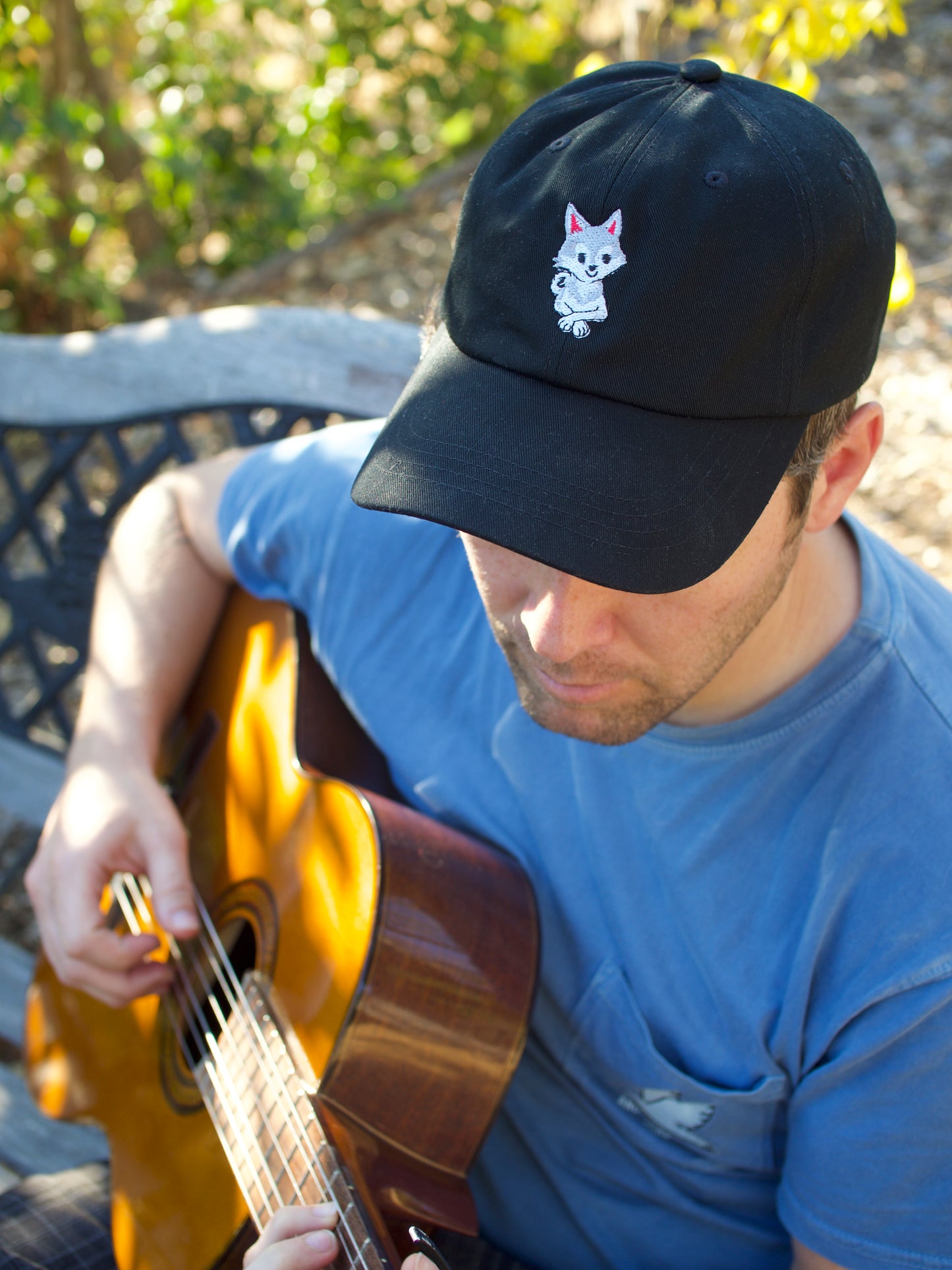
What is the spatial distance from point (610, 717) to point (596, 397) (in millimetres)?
363

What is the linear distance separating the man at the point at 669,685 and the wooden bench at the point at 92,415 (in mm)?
397

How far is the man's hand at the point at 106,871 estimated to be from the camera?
5.37 ft

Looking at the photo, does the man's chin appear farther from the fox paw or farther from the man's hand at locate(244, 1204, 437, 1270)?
the man's hand at locate(244, 1204, 437, 1270)

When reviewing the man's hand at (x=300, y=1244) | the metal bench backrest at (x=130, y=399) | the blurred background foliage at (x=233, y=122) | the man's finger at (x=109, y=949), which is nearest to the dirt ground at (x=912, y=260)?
the blurred background foliage at (x=233, y=122)

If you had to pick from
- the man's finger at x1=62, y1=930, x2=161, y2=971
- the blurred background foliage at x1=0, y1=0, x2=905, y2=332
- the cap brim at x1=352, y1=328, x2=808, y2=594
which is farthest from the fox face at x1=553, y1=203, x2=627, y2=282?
the blurred background foliage at x1=0, y1=0, x2=905, y2=332

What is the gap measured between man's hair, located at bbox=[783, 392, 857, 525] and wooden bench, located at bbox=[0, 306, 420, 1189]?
976 mm

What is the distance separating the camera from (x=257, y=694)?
1.75 meters

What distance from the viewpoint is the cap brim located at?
3.38 ft

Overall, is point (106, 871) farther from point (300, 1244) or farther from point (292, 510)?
point (300, 1244)

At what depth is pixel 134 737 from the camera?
1833 mm

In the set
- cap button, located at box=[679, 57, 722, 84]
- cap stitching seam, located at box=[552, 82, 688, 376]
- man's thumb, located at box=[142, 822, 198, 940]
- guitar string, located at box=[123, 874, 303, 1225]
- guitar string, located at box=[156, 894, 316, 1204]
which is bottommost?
guitar string, located at box=[123, 874, 303, 1225]

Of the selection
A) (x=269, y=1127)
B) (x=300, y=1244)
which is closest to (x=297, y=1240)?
(x=300, y=1244)

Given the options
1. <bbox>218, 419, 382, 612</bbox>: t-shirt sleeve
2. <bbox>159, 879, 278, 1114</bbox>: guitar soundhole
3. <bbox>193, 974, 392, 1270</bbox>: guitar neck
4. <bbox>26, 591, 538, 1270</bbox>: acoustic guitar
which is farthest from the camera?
<bbox>218, 419, 382, 612</bbox>: t-shirt sleeve

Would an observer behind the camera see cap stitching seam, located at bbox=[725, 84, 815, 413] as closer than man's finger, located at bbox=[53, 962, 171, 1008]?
Yes
